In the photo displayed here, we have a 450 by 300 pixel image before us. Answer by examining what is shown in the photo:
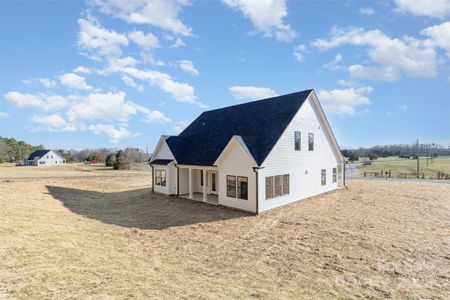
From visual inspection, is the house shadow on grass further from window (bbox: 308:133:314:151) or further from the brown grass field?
window (bbox: 308:133:314:151)

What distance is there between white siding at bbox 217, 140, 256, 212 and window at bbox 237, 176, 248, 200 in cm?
23

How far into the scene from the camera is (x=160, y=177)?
2036 cm

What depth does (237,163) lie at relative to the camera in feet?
48.4

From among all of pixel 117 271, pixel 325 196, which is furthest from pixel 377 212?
pixel 117 271

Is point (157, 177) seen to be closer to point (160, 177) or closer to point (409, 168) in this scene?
point (160, 177)

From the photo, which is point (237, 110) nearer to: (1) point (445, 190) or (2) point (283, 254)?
(2) point (283, 254)

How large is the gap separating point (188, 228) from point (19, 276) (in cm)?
634

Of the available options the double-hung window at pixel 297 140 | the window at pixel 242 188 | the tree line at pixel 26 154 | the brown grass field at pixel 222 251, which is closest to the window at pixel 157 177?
the brown grass field at pixel 222 251

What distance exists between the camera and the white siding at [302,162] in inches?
573

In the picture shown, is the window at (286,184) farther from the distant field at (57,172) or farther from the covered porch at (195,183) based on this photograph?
the distant field at (57,172)

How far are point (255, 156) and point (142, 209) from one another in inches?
305

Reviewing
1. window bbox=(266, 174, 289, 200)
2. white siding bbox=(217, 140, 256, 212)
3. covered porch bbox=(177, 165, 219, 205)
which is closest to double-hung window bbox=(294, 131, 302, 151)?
window bbox=(266, 174, 289, 200)

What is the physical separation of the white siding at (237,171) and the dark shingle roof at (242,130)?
619 mm

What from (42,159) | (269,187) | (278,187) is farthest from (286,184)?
(42,159)
